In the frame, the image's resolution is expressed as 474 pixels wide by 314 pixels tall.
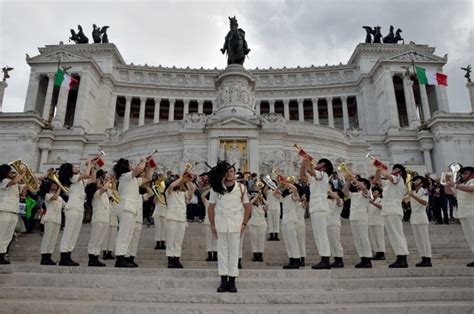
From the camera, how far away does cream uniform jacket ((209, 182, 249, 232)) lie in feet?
19.7

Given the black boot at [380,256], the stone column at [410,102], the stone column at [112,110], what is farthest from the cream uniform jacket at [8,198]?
the stone column at [410,102]

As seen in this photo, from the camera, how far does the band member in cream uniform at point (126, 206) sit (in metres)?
7.44

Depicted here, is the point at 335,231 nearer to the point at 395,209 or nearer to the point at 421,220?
the point at 395,209

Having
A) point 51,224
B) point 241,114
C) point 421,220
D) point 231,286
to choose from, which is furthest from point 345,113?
point 231,286

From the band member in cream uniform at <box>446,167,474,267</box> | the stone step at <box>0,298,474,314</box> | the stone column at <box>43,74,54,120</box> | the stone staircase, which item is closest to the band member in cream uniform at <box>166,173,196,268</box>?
the stone staircase

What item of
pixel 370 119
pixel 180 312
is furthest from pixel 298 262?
pixel 370 119

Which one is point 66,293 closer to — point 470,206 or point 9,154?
point 470,206

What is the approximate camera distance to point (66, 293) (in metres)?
5.62

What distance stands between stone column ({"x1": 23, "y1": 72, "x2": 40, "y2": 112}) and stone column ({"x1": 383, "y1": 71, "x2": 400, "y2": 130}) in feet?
170

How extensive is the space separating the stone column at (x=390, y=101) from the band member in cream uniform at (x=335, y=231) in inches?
1676

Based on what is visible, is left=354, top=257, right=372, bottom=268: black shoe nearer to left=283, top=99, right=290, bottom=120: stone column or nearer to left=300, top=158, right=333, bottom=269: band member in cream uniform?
left=300, top=158, right=333, bottom=269: band member in cream uniform

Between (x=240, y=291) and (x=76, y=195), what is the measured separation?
185 inches

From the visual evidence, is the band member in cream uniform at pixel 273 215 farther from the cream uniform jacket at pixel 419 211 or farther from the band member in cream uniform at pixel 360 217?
the cream uniform jacket at pixel 419 211

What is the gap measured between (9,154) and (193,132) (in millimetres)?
24224
